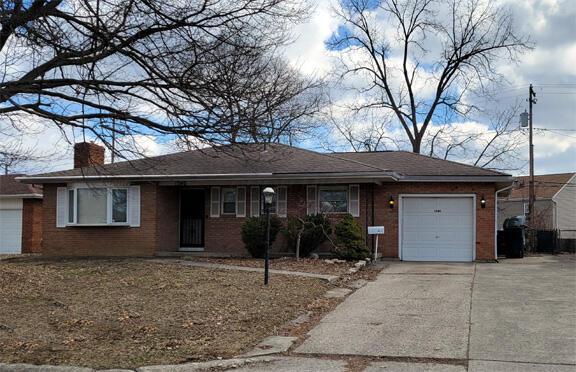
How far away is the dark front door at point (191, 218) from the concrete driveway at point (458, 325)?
8.81 m

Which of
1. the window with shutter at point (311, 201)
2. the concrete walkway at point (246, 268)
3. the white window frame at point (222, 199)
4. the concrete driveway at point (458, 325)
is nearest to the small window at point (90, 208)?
the white window frame at point (222, 199)

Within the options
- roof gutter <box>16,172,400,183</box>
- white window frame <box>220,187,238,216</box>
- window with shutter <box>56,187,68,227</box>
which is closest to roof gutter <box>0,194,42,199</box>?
window with shutter <box>56,187,68,227</box>

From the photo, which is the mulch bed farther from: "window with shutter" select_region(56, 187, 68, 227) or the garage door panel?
the garage door panel

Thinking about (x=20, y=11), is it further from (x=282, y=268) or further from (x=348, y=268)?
(x=348, y=268)

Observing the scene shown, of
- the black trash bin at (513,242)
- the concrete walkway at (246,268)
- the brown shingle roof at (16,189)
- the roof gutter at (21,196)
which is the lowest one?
the concrete walkway at (246,268)

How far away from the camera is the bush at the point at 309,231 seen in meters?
17.8

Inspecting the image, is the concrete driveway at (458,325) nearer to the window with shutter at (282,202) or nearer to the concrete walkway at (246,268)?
the concrete walkway at (246,268)

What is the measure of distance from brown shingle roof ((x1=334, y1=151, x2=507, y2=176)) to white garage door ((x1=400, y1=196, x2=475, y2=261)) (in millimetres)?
850

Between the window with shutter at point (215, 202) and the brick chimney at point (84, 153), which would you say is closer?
the brick chimney at point (84, 153)

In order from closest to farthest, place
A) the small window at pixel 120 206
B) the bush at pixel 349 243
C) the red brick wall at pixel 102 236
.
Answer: the bush at pixel 349 243
the red brick wall at pixel 102 236
the small window at pixel 120 206

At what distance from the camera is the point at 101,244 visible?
2014 cm

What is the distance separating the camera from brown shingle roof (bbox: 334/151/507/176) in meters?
18.8

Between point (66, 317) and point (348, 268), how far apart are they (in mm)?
7968

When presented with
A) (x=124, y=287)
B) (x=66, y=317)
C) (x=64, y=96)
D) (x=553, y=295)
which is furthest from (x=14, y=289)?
(x=553, y=295)
